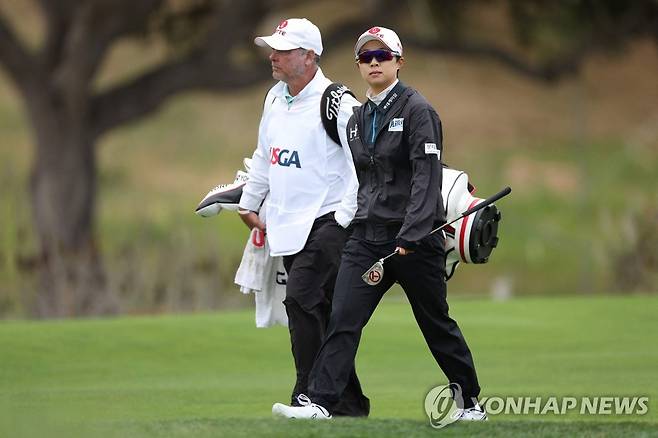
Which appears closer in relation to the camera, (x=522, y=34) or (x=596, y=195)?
(x=522, y=34)

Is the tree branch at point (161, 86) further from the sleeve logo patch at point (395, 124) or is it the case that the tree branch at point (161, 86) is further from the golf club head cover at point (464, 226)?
the sleeve logo patch at point (395, 124)

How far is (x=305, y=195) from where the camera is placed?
7.70 m

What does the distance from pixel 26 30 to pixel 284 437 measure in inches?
1428

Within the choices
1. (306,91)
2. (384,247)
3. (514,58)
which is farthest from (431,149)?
(514,58)

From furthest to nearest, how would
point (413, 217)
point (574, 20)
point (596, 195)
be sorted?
point (596, 195), point (574, 20), point (413, 217)

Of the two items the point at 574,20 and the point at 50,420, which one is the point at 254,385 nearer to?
the point at 50,420

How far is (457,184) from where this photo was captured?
7.43 meters

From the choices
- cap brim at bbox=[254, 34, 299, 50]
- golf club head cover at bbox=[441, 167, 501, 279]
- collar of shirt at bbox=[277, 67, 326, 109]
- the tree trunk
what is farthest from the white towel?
the tree trunk

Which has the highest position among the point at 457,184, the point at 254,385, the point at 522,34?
the point at 522,34

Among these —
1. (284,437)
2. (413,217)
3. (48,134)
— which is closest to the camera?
(284,437)

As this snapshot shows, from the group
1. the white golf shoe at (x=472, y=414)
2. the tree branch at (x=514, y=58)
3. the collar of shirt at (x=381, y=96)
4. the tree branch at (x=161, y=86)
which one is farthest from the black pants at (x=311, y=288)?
the tree branch at (x=514, y=58)

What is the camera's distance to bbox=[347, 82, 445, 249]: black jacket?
22.8ft

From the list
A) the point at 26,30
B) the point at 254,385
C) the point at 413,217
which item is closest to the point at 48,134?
the point at 254,385

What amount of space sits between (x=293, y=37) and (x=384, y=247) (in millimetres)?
1321
